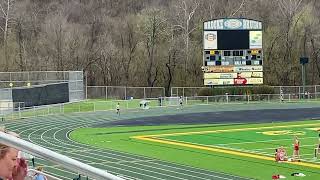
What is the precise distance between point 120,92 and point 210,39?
71.6 feet

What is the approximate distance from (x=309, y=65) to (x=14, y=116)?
4665 centimetres

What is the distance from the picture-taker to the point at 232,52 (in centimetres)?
5078

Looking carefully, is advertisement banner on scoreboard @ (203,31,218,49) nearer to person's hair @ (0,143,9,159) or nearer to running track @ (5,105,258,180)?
running track @ (5,105,258,180)

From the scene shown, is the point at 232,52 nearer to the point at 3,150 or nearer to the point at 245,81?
the point at 245,81

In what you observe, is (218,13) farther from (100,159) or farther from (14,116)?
(100,159)

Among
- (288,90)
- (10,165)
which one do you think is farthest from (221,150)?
(288,90)

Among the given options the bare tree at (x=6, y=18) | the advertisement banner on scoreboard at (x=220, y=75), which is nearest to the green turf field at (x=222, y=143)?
the advertisement banner on scoreboard at (x=220, y=75)

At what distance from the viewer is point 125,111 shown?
168 feet

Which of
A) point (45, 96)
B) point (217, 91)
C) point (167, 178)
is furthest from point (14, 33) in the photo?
point (167, 178)

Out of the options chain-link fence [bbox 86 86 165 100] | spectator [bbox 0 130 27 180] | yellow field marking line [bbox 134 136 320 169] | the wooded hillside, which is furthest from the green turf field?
the wooded hillside

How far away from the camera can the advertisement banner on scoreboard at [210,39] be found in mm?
50469

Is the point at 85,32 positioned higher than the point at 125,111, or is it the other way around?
the point at 85,32

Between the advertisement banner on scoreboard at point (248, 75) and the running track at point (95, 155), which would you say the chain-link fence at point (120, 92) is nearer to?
the advertisement banner on scoreboard at point (248, 75)

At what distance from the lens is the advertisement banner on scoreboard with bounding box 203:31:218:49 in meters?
50.5
